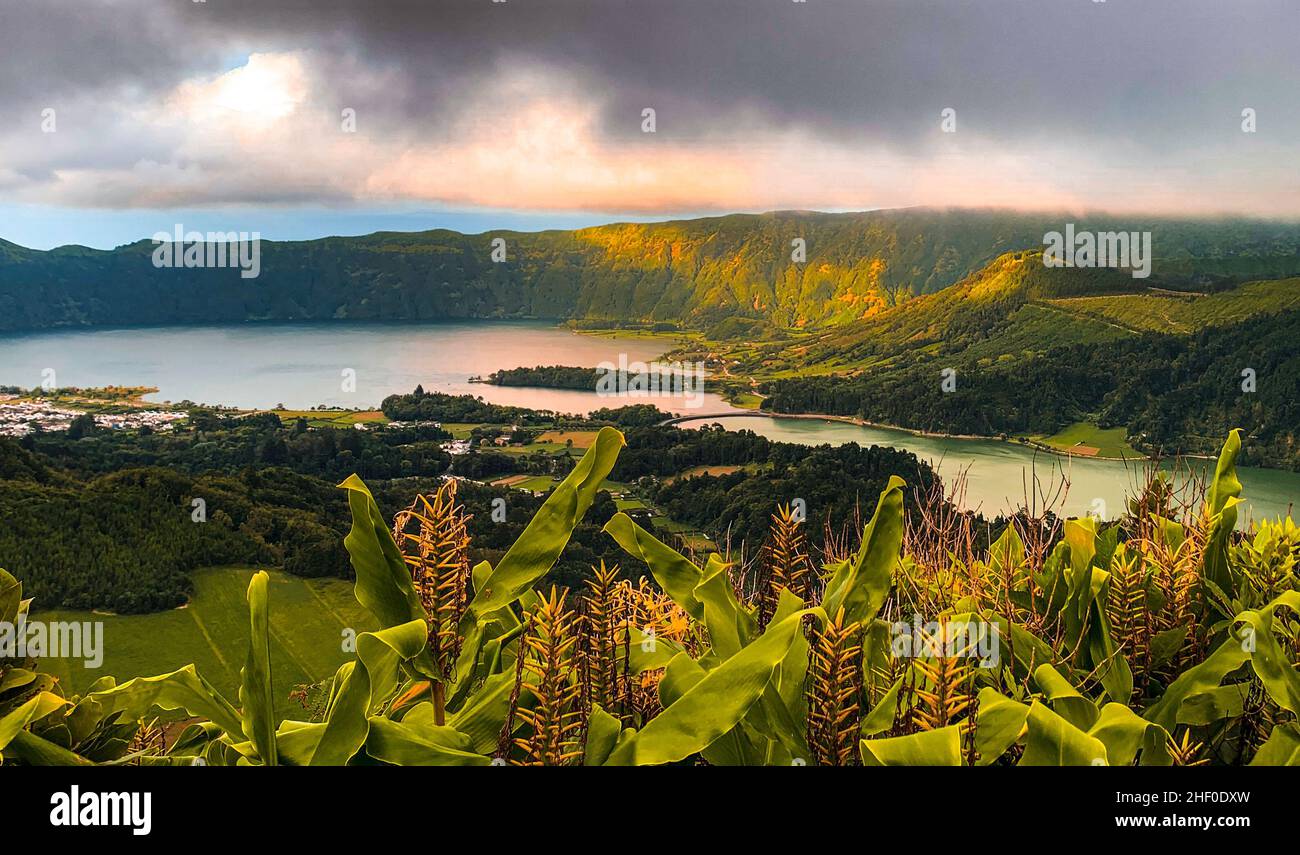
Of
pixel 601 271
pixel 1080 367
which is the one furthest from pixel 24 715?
pixel 601 271

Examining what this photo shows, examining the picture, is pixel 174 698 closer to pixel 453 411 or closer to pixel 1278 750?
pixel 1278 750

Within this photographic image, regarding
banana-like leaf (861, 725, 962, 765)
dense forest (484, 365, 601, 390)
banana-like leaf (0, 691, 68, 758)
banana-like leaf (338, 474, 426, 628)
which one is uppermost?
banana-like leaf (338, 474, 426, 628)

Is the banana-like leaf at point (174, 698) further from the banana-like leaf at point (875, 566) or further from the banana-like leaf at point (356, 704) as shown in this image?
the banana-like leaf at point (875, 566)

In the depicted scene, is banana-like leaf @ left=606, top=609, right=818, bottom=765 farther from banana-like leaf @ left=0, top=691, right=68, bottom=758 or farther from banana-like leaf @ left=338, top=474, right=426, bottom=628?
banana-like leaf @ left=0, top=691, right=68, bottom=758

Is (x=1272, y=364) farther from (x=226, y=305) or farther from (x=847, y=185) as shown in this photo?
(x=226, y=305)

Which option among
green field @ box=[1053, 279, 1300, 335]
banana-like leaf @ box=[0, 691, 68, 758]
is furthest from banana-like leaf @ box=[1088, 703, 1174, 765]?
green field @ box=[1053, 279, 1300, 335]

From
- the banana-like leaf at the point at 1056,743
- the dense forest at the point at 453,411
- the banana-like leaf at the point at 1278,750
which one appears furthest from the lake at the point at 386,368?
the banana-like leaf at the point at 1056,743
